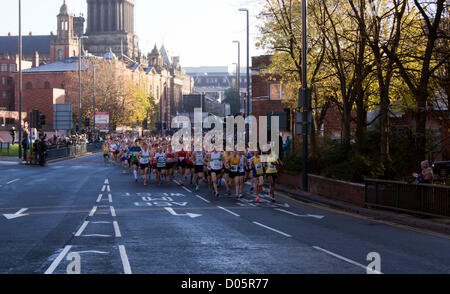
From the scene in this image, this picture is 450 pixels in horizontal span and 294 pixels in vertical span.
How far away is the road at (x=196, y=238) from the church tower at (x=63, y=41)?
13799cm

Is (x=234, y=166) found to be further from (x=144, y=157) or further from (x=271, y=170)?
(x=144, y=157)

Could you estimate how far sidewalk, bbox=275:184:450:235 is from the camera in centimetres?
Answer: 1559

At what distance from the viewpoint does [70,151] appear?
180 ft

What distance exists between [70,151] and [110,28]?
5257 inches

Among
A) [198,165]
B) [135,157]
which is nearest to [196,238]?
[198,165]

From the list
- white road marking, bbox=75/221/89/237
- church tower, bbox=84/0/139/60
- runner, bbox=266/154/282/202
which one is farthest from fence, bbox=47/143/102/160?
church tower, bbox=84/0/139/60

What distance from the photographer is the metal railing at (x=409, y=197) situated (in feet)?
53.0

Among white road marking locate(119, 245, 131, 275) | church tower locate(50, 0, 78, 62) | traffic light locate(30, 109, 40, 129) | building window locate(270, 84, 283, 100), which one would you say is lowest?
white road marking locate(119, 245, 131, 275)

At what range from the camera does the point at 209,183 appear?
27.5 metres

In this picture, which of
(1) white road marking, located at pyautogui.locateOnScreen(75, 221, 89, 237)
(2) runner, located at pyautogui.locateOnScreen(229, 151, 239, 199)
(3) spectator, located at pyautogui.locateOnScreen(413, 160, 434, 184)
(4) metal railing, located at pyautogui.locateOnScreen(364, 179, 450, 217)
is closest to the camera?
(1) white road marking, located at pyautogui.locateOnScreen(75, 221, 89, 237)

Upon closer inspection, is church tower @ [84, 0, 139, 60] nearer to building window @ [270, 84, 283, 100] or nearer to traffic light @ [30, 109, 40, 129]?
building window @ [270, 84, 283, 100]

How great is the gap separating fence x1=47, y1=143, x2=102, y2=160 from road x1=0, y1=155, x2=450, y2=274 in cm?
2613
